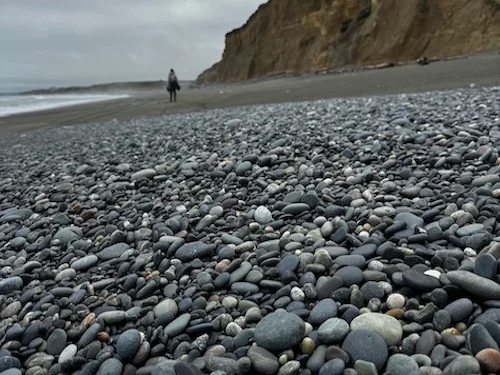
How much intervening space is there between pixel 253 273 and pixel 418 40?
27.9m

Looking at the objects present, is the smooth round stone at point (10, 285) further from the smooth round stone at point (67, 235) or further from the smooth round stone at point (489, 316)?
the smooth round stone at point (489, 316)

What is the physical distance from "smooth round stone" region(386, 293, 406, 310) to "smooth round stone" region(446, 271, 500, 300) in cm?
24

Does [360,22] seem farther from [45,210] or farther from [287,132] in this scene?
[45,210]

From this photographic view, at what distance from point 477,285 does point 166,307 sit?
1.49 m

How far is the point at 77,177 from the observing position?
4.66 metres

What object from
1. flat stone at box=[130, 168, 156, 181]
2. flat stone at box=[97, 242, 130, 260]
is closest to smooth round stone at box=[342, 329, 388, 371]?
flat stone at box=[97, 242, 130, 260]

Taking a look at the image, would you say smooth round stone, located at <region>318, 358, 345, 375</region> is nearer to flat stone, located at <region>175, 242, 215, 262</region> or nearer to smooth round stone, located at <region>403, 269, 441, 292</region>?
smooth round stone, located at <region>403, 269, 441, 292</region>

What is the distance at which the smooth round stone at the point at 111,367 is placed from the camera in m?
1.79

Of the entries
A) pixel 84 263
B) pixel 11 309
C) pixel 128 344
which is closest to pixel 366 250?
pixel 128 344

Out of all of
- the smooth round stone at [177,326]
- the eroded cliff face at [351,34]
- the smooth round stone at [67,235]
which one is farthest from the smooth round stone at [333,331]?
the eroded cliff face at [351,34]

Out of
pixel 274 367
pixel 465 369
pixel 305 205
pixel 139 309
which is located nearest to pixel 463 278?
pixel 465 369

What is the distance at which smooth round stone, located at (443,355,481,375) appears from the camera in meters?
1.43

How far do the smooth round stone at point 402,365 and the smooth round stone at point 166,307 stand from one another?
1.07 metres

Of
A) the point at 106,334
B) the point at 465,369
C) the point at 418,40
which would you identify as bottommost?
the point at 106,334
